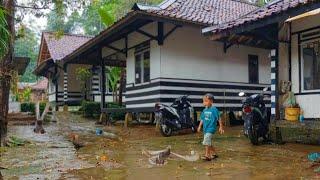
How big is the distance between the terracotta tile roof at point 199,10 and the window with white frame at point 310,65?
11.9 ft

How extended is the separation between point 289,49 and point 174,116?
3.79m

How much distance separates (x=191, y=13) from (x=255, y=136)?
5562 mm

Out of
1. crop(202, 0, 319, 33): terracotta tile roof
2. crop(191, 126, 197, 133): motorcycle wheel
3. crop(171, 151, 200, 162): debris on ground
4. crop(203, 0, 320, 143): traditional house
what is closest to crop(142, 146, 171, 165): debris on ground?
crop(171, 151, 200, 162): debris on ground

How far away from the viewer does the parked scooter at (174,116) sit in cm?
1181

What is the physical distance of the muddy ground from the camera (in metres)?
6.19

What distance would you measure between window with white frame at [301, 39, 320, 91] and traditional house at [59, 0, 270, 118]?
3628mm

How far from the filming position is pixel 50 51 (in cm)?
2433

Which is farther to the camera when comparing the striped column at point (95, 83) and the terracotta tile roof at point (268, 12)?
the striped column at point (95, 83)

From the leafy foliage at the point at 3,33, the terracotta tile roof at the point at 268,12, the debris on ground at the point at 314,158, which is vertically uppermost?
the terracotta tile roof at the point at 268,12

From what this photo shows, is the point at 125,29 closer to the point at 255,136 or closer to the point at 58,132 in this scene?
the point at 58,132

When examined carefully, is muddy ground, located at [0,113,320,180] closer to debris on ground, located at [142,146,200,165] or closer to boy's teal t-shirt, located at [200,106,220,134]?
debris on ground, located at [142,146,200,165]

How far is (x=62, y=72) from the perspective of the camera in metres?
26.5

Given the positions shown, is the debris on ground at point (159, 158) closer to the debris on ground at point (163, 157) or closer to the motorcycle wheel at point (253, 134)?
the debris on ground at point (163, 157)

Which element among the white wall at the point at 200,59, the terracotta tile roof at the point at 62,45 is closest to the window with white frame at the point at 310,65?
the white wall at the point at 200,59
